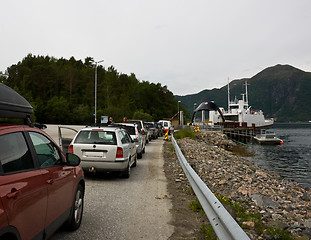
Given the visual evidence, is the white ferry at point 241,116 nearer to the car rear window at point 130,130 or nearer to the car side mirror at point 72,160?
the car rear window at point 130,130

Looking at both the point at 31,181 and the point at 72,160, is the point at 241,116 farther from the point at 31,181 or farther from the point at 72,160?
the point at 31,181

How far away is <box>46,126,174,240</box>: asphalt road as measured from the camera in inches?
175

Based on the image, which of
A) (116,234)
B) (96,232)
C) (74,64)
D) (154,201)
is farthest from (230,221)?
(74,64)

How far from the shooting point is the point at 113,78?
294 ft

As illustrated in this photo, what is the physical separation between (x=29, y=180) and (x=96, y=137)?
612 cm

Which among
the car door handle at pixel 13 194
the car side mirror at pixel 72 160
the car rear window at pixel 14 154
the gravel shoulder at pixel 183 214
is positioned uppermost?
the car rear window at pixel 14 154

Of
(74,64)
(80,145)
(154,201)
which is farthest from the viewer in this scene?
(74,64)

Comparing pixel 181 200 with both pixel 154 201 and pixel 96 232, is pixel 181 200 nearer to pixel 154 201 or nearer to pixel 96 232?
pixel 154 201

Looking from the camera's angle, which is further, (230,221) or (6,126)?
(230,221)

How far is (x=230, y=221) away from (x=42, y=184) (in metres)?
2.08

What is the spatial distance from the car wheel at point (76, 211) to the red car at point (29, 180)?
0.63 ft

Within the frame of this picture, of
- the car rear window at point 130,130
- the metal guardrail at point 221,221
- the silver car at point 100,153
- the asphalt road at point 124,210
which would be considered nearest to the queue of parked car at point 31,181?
the asphalt road at point 124,210

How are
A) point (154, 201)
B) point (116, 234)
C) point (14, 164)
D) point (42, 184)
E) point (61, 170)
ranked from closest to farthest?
point (14, 164), point (42, 184), point (61, 170), point (116, 234), point (154, 201)

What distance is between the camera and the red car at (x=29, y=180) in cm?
238
